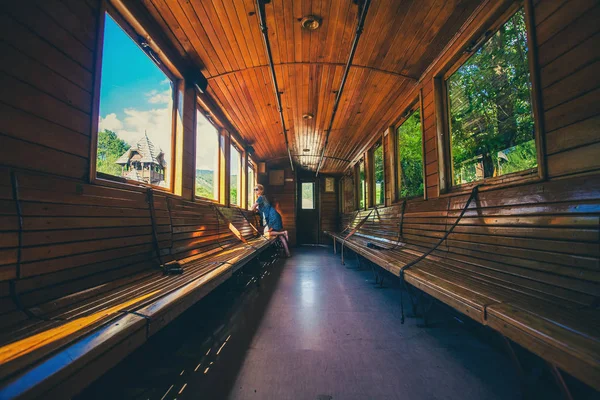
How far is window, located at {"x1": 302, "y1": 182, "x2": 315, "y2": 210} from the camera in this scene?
408 inches

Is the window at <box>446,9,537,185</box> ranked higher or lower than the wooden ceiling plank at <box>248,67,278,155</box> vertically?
lower

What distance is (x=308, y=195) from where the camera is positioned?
10.5 m

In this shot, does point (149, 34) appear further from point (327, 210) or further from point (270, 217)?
point (327, 210)

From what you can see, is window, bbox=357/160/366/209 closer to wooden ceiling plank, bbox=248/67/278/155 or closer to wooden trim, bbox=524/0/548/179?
wooden ceiling plank, bbox=248/67/278/155

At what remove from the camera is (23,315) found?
114 centimetres

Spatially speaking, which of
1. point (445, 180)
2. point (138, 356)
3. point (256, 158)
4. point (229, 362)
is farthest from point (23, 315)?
point (256, 158)

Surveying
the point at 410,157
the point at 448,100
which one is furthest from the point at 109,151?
the point at 410,157

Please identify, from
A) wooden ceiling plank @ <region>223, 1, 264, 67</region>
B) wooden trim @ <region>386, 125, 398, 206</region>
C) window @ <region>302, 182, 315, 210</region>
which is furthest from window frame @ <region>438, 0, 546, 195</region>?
window @ <region>302, 182, 315, 210</region>

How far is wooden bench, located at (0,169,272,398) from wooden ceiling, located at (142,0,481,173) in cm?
183

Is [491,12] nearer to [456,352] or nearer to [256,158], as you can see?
[456,352]

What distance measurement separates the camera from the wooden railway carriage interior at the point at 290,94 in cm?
118

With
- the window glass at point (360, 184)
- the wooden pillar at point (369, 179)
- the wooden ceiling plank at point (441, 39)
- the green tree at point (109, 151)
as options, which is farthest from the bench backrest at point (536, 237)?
the window glass at point (360, 184)

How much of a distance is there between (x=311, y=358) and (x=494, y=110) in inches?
101

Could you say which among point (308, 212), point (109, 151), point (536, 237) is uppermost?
point (109, 151)
